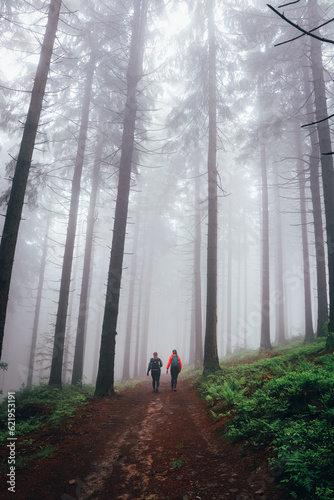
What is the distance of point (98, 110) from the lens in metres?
15.8

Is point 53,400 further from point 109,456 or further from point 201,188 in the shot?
point 201,188

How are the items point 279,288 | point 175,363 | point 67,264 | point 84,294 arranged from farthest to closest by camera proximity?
point 279,288 < point 84,294 < point 67,264 < point 175,363

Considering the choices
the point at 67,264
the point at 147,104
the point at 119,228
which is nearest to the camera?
the point at 119,228

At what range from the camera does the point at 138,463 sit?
4.72 m

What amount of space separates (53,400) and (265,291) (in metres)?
12.5

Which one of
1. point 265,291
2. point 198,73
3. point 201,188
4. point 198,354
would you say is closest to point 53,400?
point 198,354

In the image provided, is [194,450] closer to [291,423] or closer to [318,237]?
[291,423]

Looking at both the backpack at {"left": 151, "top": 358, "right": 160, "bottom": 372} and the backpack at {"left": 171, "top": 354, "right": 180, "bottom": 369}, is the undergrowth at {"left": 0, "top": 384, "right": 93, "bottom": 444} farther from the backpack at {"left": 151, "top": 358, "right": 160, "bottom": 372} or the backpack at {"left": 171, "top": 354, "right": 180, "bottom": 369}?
the backpack at {"left": 171, "top": 354, "right": 180, "bottom": 369}

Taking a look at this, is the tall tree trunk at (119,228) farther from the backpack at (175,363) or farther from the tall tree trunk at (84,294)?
the tall tree trunk at (84,294)

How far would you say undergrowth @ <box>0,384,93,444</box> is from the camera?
21.0ft

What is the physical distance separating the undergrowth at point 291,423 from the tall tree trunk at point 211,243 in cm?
311

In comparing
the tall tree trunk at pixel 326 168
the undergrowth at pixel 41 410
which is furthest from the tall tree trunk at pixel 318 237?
the undergrowth at pixel 41 410

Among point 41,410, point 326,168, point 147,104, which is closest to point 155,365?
point 41,410

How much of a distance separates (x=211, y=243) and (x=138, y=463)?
8.58 meters
